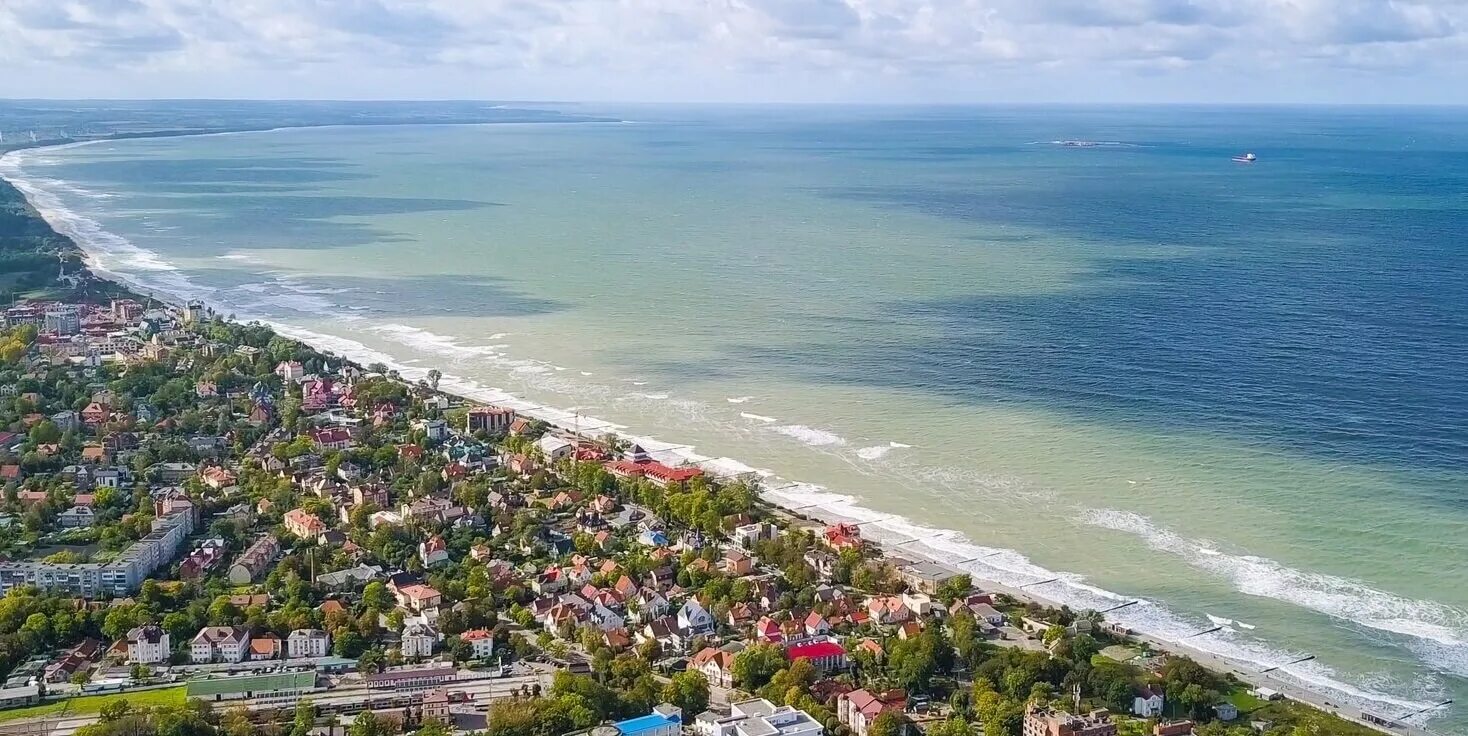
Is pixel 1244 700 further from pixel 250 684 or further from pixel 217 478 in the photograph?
pixel 217 478

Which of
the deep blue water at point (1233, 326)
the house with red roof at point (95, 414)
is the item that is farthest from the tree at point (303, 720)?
the deep blue water at point (1233, 326)

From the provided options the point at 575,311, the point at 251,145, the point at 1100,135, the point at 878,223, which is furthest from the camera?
the point at 1100,135

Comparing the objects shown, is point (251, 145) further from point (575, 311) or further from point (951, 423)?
point (951, 423)

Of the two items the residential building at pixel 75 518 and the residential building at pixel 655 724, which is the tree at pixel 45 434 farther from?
the residential building at pixel 655 724

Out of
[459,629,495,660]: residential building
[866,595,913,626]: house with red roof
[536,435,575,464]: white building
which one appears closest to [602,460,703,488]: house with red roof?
[536,435,575,464]: white building

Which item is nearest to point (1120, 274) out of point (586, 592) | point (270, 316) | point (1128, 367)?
point (1128, 367)

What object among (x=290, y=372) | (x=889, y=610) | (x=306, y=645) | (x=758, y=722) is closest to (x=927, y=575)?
(x=889, y=610)
